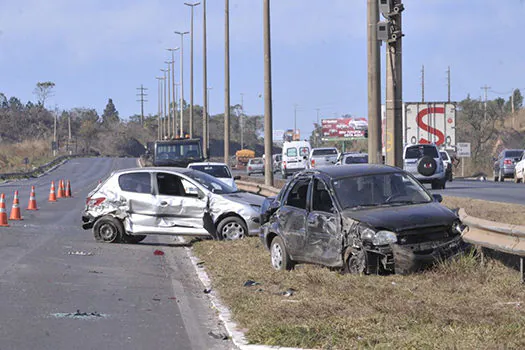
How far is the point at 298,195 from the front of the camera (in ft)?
41.1

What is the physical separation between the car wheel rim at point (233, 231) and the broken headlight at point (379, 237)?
6.09m

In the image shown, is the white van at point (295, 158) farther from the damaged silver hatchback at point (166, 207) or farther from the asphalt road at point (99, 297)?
the damaged silver hatchback at point (166, 207)

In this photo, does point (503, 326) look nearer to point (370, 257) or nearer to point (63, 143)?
point (370, 257)

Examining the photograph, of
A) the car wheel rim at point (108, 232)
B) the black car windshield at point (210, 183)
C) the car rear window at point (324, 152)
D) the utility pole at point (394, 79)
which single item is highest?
the utility pole at point (394, 79)

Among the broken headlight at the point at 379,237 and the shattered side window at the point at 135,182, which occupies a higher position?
the shattered side window at the point at 135,182

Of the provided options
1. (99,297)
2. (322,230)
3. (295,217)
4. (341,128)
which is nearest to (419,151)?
(295,217)

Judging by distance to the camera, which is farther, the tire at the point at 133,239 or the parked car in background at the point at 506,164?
the parked car in background at the point at 506,164

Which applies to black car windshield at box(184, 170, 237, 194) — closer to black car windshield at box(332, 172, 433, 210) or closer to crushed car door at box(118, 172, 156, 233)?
crushed car door at box(118, 172, 156, 233)

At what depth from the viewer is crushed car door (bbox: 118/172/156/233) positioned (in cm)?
1677

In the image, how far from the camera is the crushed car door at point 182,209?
54.5 ft

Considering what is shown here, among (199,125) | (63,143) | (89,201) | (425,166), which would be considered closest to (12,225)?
(89,201)

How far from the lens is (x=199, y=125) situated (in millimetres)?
185625

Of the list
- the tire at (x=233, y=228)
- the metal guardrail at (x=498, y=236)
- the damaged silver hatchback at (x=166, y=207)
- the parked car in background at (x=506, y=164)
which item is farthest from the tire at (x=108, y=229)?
the parked car in background at (x=506, y=164)

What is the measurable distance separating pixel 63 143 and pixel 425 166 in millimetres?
156160
